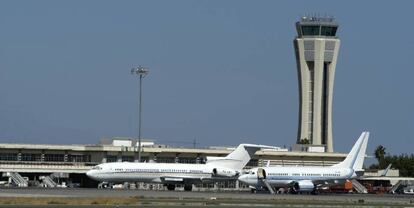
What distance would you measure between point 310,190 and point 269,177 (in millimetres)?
5395

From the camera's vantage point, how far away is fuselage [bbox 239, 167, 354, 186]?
135875 millimetres

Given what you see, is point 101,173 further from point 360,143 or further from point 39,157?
point 39,157

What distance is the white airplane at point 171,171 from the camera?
139250 millimetres

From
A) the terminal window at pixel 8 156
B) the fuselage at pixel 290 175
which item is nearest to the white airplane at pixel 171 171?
the fuselage at pixel 290 175

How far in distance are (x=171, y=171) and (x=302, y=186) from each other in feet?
57.2

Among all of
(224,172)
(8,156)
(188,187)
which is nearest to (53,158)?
(8,156)

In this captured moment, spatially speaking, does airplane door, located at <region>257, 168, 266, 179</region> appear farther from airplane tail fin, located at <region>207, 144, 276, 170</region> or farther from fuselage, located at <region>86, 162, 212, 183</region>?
airplane tail fin, located at <region>207, 144, 276, 170</region>

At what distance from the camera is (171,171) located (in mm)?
142750

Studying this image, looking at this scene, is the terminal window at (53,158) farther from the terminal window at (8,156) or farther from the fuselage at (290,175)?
the fuselage at (290,175)

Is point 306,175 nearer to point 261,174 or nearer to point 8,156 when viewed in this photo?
point 261,174

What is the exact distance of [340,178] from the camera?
142m

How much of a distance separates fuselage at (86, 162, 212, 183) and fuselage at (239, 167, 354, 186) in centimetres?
975

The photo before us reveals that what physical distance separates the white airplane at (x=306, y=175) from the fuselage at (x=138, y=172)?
9509 millimetres

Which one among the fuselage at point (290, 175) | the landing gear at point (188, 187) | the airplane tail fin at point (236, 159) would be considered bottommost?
the landing gear at point (188, 187)
